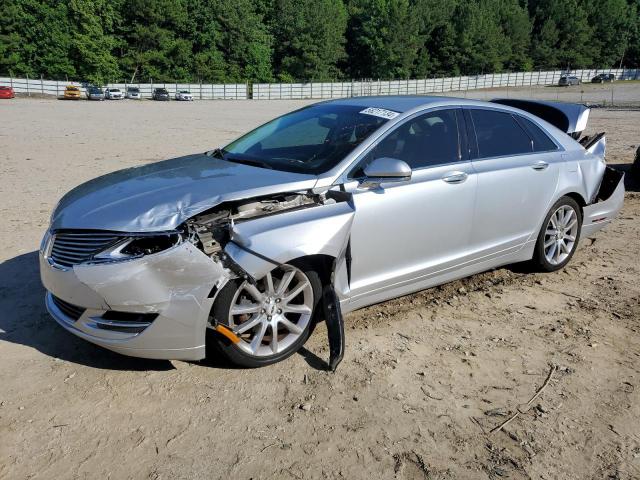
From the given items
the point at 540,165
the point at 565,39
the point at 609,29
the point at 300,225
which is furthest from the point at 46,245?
the point at 609,29

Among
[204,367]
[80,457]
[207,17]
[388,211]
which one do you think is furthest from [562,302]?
[207,17]

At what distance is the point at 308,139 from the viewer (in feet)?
14.3

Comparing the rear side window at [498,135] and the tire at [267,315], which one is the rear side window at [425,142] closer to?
the rear side window at [498,135]

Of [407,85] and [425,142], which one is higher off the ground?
[425,142]

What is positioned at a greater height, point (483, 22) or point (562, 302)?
point (483, 22)

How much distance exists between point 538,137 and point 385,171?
2148 mm

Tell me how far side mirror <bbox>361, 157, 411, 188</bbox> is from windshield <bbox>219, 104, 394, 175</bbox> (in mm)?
244

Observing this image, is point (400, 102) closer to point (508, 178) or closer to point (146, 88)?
point (508, 178)

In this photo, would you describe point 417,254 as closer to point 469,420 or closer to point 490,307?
point 490,307

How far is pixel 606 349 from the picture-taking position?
3.77 metres

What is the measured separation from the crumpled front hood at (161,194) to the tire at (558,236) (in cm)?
256

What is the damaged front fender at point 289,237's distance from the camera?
3.15 m

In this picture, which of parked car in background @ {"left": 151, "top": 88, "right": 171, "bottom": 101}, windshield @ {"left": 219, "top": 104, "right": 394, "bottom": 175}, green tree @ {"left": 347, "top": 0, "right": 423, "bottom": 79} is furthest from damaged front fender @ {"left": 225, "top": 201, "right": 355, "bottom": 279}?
green tree @ {"left": 347, "top": 0, "right": 423, "bottom": 79}

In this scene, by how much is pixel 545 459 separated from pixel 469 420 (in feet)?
1.39
